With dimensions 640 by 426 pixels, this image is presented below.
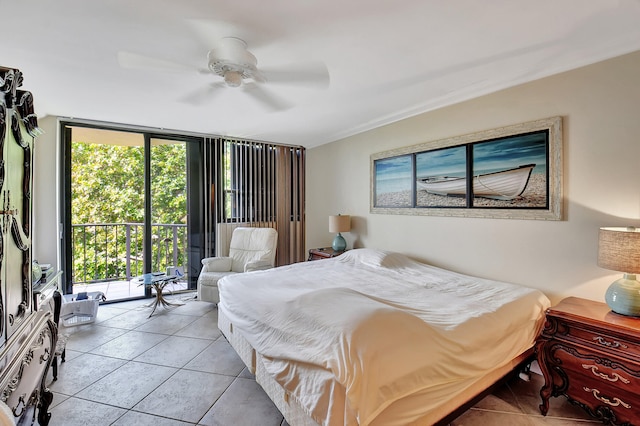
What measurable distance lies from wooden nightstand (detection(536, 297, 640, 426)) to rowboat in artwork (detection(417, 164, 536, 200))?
3.37ft

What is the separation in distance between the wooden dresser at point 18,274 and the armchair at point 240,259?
2.05m

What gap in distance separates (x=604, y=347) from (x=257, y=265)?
A: 3.36m

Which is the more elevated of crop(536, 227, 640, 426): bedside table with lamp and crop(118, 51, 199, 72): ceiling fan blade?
crop(118, 51, 199, 72): ceiling fan blade

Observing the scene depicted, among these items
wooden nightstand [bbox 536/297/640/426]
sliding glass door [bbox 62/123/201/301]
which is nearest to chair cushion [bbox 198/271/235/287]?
sliding glass door [bbox 62/123/201/301]

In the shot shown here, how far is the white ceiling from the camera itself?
1.64 metres

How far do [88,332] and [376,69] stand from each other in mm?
3942

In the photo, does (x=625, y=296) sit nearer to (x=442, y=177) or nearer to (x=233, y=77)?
(x=442, y=177)

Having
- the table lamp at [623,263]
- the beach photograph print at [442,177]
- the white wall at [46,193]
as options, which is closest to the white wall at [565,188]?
the beach photograph print at [442,177]

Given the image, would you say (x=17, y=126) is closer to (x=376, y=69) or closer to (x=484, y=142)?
(x=376, y=69)

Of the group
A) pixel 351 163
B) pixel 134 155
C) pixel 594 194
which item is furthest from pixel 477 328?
pixel 134 155

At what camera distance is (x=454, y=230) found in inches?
122

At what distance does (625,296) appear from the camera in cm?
182

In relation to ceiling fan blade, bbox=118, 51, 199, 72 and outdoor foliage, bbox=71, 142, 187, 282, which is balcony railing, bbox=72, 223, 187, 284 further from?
ceiling fan blade, bbox=118, 51, 199, 72

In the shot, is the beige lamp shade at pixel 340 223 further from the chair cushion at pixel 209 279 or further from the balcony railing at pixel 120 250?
the balcony railing at pixel 120 250
